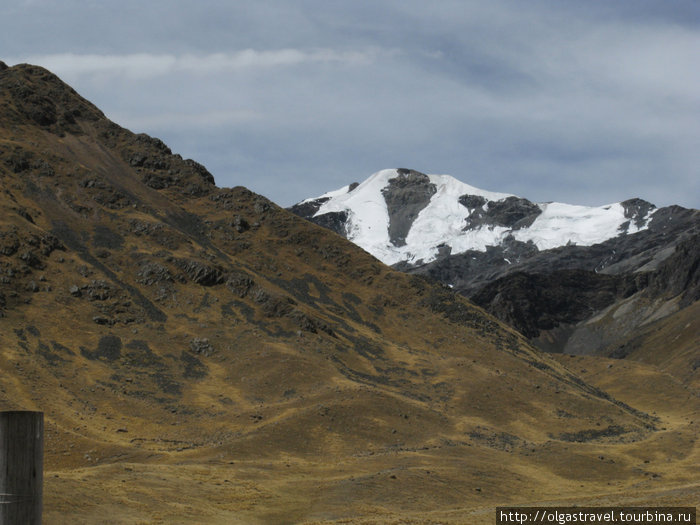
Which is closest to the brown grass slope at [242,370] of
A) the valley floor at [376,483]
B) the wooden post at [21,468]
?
the valley floor at [376,483]

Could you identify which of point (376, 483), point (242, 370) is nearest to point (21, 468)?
point (376, 483)

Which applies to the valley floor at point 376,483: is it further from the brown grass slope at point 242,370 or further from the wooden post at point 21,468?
the wooden post at point 21,468

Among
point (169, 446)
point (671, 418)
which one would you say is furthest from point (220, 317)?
point (671, 418)

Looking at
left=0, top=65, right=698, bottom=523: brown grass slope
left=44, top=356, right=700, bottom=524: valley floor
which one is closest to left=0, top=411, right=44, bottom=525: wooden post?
left=44, top=356, right=700, bottom=524: valley floor

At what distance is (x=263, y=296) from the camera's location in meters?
114

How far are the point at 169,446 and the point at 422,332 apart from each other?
191 ft

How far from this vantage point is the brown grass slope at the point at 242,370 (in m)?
55.0

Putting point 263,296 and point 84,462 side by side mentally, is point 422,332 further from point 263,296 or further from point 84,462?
point 84,462

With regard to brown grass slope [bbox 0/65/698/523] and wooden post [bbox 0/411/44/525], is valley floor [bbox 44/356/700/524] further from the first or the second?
wooden post [bbox 0/411/44/525]

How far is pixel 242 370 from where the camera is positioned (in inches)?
3848

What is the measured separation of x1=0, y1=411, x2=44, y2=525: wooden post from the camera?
6438 millimetres

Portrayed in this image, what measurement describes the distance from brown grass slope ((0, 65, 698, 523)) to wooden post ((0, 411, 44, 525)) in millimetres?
31054

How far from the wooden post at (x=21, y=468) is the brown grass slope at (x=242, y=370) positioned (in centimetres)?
3105

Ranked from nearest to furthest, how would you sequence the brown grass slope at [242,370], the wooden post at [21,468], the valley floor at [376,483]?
1. the wooden post at [21,468]
2. the valley floor at [376,483]
3. the brown grass slope at [242,370]
